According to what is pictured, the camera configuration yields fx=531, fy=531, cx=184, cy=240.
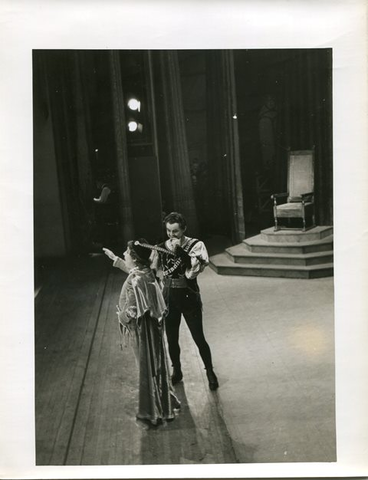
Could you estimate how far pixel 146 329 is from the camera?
2.37 m

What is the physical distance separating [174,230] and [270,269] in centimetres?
50

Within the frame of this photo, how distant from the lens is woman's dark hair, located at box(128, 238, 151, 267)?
2301mm

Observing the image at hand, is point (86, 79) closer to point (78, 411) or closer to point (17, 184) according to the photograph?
point (17, 184)

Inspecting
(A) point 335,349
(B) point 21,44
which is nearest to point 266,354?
(A) point 335,349

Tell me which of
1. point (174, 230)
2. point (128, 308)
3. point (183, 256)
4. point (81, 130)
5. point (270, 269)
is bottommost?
point (128, 308)

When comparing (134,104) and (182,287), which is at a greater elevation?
(134,104)

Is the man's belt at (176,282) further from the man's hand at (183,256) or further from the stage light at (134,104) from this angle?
the stage light at (134,104)

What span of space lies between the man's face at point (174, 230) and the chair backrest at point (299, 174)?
49 cm

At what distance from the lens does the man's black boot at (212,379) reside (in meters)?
2.32

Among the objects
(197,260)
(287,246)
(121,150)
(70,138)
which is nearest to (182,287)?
(197,260)

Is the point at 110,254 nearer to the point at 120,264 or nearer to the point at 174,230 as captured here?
the point at 120,264

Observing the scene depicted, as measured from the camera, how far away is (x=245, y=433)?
228 centimetres

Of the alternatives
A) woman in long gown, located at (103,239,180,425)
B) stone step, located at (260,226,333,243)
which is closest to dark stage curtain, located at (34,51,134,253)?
woman in long gown, located at (103,239,180,425)

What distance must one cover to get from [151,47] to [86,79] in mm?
308
